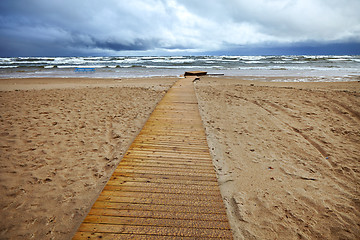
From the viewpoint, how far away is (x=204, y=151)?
12.6 ft

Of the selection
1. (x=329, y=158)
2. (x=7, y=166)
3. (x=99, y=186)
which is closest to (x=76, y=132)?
(x=7, y=166)

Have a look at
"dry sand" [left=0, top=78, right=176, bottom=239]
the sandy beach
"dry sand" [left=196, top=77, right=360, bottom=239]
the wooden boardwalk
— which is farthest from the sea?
the wooden boardwalk

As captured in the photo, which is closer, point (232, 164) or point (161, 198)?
point (161, 198)

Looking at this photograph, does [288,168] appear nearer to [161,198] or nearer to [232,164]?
[232,164]

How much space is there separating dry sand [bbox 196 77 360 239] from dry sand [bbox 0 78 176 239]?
2.31 meters

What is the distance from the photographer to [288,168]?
3801 mm

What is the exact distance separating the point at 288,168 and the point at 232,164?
1159 millimetres

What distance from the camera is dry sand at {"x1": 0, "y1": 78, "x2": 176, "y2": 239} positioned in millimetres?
2471

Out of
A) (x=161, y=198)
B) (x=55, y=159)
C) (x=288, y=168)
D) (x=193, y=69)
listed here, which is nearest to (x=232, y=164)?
(x=288, y=168)

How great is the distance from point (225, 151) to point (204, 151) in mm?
807

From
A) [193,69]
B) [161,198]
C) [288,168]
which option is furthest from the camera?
[193,69]

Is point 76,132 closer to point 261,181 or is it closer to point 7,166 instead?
point 7,166

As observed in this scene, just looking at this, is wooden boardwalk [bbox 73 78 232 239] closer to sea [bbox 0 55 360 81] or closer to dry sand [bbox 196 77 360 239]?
dry sand [bbox 196 77 360 239]

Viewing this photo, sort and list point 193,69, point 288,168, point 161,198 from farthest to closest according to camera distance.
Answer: point 193,69 < point 288,168 < point 161,198
